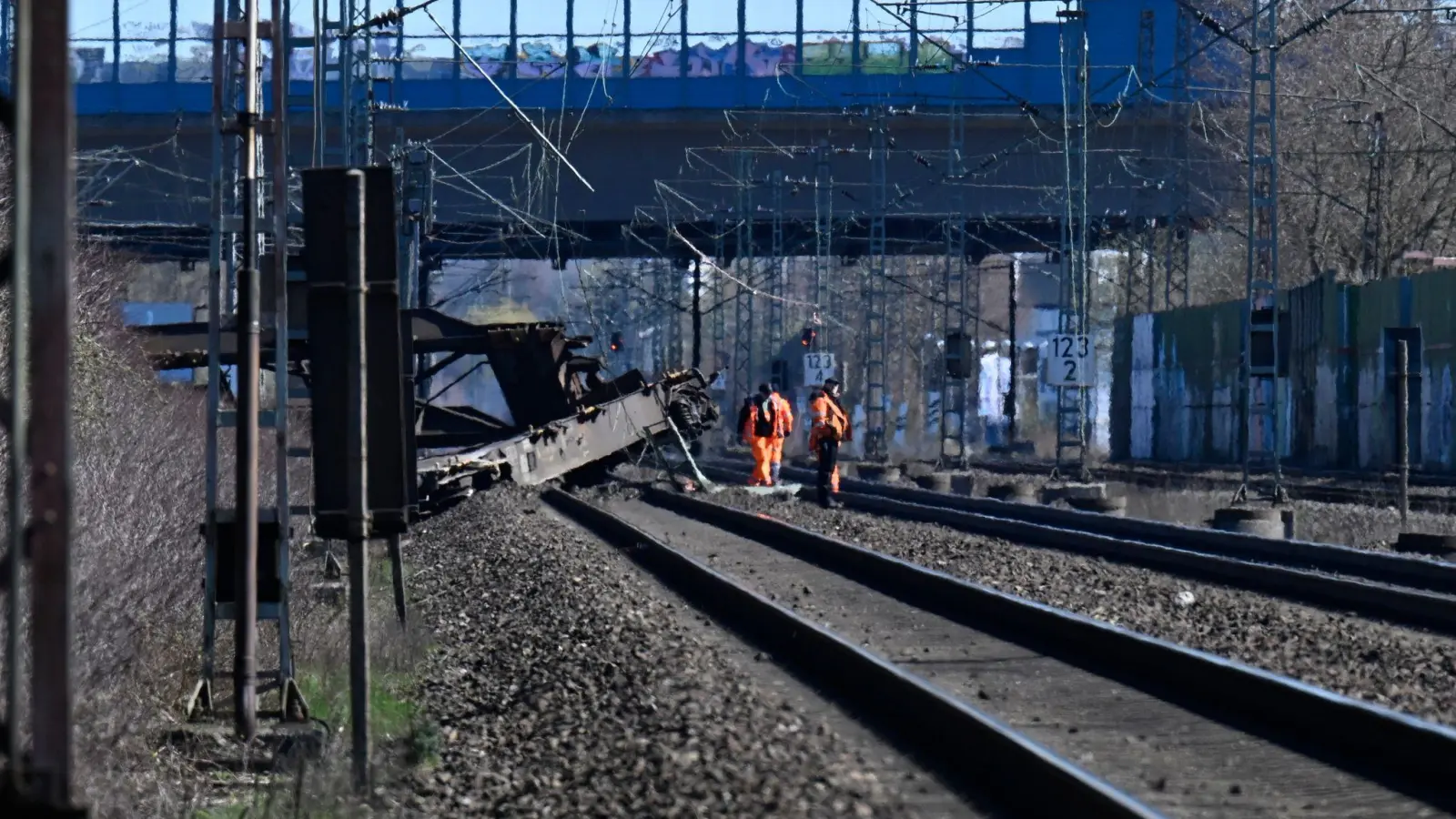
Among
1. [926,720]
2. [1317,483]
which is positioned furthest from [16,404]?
[1317,483]

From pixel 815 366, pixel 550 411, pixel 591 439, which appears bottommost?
pixel 591 439

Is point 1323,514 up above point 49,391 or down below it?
below

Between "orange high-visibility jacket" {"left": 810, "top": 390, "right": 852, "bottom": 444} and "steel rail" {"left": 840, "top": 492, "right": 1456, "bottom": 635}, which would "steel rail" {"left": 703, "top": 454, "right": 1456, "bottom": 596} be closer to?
"steel rail" {"left": 840, "top": 492, "right": 1456, "bottom": 635}

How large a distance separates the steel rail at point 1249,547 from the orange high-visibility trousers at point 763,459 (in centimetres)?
186

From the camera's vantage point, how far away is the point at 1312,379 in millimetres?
45219

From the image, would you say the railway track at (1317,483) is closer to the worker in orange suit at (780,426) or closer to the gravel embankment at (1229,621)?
the worker in orange suit at (780,426)

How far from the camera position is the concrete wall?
3850 centimetres

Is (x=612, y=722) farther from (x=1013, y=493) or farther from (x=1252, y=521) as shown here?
(x=1013, y=493)

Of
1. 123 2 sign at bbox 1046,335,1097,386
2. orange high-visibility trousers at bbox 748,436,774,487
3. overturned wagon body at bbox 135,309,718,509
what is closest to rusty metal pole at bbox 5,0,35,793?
overturned wagon body at bbox 135,309,718,509

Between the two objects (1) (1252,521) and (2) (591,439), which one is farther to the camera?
(2) (591,439)

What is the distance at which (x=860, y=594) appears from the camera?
58.2ft

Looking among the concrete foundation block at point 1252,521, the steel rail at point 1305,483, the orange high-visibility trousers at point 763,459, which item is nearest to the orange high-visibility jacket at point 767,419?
the orange high-visibility trousers at point 763,459

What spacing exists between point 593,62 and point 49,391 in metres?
42.5

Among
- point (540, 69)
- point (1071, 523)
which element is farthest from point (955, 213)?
point (1071, 523)
